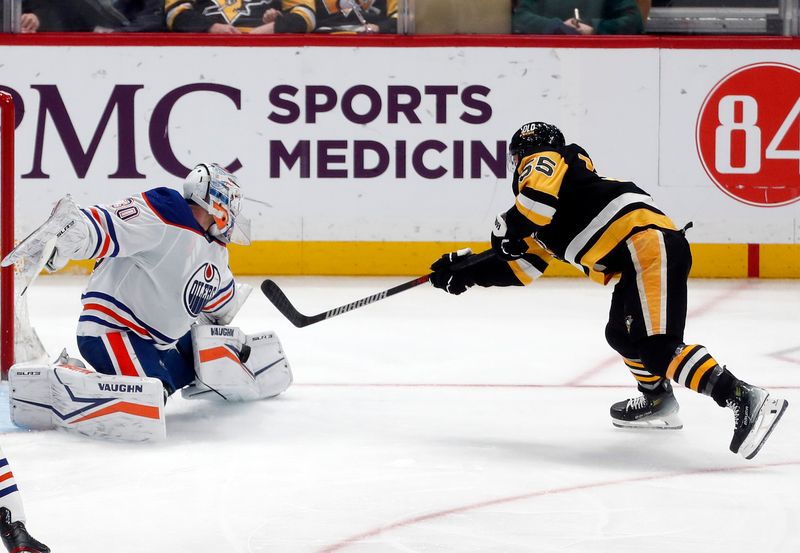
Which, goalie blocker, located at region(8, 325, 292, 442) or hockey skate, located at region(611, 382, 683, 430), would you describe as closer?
goalie blocker, located at region(8, 325, 292, 442)

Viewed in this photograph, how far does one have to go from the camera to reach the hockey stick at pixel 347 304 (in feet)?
10.1

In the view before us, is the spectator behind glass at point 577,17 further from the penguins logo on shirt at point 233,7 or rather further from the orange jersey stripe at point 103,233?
the orange jersey stripe at point 103,233

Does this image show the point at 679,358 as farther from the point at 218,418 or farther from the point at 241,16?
the point at 241,16

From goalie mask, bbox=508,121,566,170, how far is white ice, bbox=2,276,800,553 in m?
0.68

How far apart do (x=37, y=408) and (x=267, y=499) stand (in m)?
0.81

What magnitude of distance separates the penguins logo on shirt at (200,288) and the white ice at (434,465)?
0.28 metres

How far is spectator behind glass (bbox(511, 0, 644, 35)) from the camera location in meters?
5.62

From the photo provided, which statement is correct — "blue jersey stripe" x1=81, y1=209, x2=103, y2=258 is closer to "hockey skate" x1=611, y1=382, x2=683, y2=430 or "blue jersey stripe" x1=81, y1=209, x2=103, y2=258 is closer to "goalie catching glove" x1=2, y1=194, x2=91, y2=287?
"goalie catching glove" x1=2, y1=194, x2=91, y2=287

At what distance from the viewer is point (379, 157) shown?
18.4 ft

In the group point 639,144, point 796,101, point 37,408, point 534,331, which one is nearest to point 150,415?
point 37,408

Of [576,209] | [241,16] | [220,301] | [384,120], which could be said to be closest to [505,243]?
[576,209]

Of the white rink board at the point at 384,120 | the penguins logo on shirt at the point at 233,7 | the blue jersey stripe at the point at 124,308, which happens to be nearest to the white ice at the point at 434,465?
the blue jersey stripe at the point at 124,308

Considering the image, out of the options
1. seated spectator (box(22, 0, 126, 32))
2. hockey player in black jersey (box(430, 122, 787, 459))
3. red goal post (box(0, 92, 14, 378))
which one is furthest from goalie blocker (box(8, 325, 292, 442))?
seated spectator (box(22, 0, 126, 32))

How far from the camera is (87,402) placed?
A: 277cm
